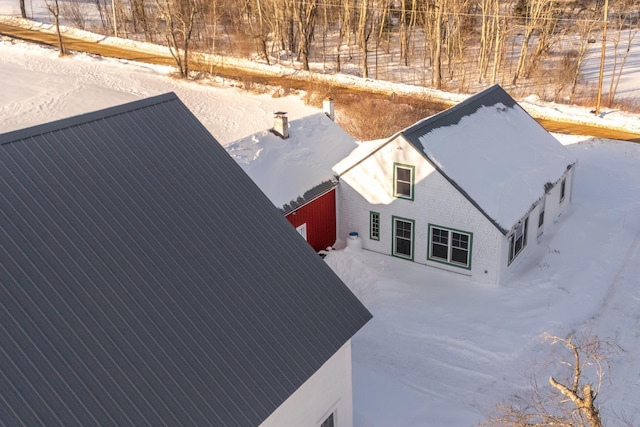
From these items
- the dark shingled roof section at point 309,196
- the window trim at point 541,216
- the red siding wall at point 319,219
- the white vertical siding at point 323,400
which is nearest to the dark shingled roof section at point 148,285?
the white vertical siding at point 323,400

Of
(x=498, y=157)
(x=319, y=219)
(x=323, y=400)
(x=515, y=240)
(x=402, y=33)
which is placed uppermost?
(x=402, y=33)

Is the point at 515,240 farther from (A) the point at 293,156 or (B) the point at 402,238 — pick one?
(A) the point at 293,156

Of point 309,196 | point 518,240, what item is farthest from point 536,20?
point 309,196

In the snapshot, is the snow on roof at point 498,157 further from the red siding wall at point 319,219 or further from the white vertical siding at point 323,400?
the white vertical siding at point 323,400

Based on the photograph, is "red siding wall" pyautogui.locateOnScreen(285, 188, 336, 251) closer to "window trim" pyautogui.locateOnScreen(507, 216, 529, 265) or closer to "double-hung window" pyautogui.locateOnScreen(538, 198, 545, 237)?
"window trim" pyautogui.locateOnScreen(507, 216, 529, 265)

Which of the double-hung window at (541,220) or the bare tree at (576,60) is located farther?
the bare tree at (576,60)

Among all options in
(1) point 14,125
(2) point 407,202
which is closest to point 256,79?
(1) point 14,125
